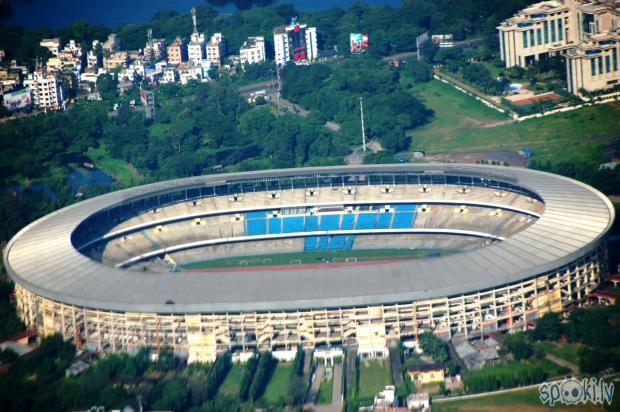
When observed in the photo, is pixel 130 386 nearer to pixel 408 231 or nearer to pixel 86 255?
pixel 86 255

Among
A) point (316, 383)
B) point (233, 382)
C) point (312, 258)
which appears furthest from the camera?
point (312, 258)

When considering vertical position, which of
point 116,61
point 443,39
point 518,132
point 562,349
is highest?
point 116,61

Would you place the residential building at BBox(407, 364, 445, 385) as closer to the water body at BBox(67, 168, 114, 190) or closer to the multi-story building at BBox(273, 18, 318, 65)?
the water body at BBox(67, 168, 114, 190)

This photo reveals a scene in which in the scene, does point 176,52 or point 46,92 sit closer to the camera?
point 46,92

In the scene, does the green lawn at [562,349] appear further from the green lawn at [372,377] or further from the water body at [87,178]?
the water body at [87,178]

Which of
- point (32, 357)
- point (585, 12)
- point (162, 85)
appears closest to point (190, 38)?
point (162, 85)

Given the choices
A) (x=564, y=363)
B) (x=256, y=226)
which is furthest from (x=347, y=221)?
(x=564, y=363)

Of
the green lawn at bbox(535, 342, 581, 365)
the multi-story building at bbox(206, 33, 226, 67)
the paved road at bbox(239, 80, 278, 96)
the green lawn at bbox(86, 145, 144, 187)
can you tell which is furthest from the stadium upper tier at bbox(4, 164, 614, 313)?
the multi-story building at bbox(206, 33, 226, 67)

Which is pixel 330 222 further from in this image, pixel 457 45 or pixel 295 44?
pixel 457 45
